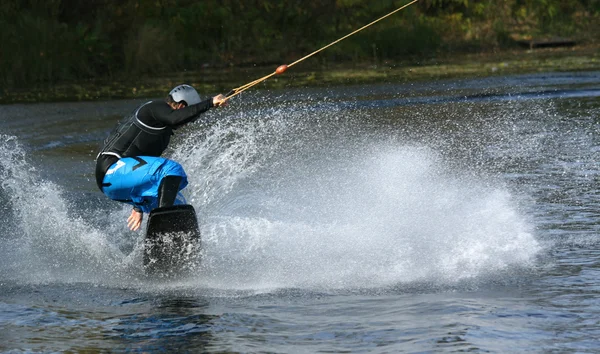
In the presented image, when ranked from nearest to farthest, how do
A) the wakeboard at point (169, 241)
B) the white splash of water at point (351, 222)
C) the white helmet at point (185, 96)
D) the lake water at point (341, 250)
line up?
the lake water at point (341, 250) → the white splash of water at point (351, 222) → the wakeboard at point (169, 241) → the white helmet at point (185, 96)

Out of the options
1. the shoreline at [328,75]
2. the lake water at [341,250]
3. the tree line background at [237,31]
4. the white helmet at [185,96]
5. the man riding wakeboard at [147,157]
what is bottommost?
the lake water at [341,250]

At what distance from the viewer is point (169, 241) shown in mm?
8648

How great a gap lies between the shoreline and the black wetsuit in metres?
13.2

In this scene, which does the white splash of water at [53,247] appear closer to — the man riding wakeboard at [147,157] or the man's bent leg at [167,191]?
the man riding wakeboard at [147,157]

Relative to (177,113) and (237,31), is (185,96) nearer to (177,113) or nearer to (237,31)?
(177,113)

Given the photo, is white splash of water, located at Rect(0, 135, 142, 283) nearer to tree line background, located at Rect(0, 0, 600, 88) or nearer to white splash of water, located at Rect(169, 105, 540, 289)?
white splash of water, located at Rect(169, 105, 540, 289)

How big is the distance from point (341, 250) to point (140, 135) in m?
1.86

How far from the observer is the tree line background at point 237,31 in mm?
26062

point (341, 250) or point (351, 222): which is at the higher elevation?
point (351, 222)

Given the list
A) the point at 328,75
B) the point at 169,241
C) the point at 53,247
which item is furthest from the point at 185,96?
the point at 328,75

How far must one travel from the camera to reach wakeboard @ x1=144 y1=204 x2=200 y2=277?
8586 mm

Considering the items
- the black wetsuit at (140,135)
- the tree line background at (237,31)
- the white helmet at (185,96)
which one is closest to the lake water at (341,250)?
the black wetsuit at (140,135)

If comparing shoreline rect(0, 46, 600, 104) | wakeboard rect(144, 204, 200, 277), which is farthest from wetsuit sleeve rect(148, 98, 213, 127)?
shoreline rect(0, 46, 600, 104)

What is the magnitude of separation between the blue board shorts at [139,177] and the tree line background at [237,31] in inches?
659
